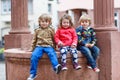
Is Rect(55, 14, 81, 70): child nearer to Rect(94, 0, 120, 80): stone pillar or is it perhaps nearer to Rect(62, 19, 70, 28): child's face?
Rect(62, 19, 70, 28): child's face

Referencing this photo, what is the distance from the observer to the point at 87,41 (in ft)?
20.5

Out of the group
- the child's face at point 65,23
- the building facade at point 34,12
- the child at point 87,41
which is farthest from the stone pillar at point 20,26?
the building facade at point 34,12

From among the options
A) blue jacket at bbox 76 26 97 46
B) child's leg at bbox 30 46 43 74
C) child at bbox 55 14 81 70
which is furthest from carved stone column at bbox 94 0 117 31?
child's leg at bbox 30 46 43 74

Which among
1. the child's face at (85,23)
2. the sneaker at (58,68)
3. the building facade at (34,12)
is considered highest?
the building facade at (34,12)

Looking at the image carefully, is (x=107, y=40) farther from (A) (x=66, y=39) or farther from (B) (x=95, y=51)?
(A) (x=66, y=39)

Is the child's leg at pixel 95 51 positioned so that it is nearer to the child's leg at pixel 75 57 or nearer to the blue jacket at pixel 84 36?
the blue jacket at pixel 84 36

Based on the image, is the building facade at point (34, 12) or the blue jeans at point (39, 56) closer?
the blue jeans at point (39, 56)

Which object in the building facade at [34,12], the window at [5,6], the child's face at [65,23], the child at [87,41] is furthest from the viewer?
the window at [5,6]

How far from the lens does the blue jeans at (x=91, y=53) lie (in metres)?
6.02

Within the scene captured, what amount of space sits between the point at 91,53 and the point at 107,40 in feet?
1.76

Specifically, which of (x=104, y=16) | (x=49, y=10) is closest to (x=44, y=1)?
(x=49, y=10)

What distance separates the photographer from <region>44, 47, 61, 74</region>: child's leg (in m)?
5.65

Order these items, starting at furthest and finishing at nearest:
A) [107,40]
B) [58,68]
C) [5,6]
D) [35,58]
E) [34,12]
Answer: [5,6] → [34,12] → [107,40] → [35,58] → [58,68]

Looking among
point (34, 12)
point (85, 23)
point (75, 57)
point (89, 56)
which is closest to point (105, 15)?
point (85, 23)
